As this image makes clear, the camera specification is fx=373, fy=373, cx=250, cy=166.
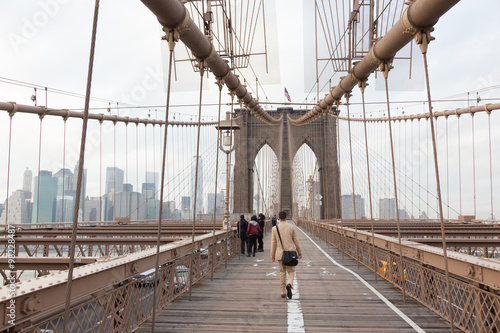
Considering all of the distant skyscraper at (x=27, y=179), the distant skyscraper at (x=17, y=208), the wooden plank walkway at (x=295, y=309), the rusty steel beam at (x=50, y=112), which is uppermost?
the rusty steel beam at (x=50, y=112)

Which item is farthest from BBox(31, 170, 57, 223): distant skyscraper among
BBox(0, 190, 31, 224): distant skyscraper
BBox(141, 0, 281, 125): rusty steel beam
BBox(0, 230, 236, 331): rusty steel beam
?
BBox(0, 230, 236, 331): rusty steel beam

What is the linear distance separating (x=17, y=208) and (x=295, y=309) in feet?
43.1

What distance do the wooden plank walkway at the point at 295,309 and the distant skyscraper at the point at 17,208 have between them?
398 inches

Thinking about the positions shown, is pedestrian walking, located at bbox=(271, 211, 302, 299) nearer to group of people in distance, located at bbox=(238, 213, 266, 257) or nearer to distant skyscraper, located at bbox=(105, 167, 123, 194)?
group of people in distance, located at bbox=(238, 213, 266, 257)

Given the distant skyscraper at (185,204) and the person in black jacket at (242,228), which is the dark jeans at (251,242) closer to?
the person in black jacket at (242,228)

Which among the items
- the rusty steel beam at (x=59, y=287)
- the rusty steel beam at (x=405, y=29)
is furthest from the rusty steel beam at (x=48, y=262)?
the rusty steel beam at (x=405, y=29)

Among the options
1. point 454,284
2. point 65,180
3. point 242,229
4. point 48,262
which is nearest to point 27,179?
point 65,180

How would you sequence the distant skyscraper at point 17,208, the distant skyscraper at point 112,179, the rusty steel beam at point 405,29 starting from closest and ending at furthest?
1. the rusty steel beam at point 405,29
2. the distant skyscraper at point 17,208
3. the distant skyscraper at point 112,179

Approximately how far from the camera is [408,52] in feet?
25.9

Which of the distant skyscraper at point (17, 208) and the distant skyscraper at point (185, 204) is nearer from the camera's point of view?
the distant skyscraper at point (17, 208)

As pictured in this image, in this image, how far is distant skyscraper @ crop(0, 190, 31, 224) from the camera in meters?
13.9

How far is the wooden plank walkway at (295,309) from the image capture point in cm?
437

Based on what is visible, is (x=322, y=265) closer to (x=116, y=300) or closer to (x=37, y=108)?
(x=116, y=300)

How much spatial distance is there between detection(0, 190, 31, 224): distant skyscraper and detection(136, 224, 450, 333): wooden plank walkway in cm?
1011
